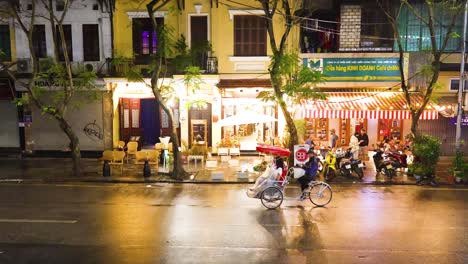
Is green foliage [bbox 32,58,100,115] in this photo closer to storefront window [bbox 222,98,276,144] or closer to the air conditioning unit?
the air conditioning unit

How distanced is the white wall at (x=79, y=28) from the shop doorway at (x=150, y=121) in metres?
3.42

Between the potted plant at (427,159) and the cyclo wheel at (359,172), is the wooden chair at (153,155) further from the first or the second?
the potted plant at (427,159)

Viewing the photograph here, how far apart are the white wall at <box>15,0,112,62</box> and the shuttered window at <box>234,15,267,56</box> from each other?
6.50m

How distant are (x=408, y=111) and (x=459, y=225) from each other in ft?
28.5

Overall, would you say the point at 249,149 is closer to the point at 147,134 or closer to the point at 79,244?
the point at 147,134

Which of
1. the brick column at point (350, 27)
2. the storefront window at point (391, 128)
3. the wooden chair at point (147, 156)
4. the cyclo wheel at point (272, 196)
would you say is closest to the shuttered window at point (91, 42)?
the wooden chair at point (147, 156)

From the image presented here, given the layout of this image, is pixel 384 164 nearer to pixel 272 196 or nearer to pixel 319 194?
pixel 319 194

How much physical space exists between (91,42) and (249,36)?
8.12 m

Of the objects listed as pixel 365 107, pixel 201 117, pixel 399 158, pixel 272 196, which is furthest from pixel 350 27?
pixel 272 196

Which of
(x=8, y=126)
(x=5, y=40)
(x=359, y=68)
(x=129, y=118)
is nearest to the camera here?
(x=359, y=68)

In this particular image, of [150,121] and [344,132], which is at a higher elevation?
[150,121]

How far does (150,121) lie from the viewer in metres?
24.3

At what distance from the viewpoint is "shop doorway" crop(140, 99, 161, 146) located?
948 inches

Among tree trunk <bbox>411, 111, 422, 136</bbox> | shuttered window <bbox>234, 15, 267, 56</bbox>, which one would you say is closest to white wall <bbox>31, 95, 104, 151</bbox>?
shuttered window <bbox>234, 15, 267, 56</bbox>
